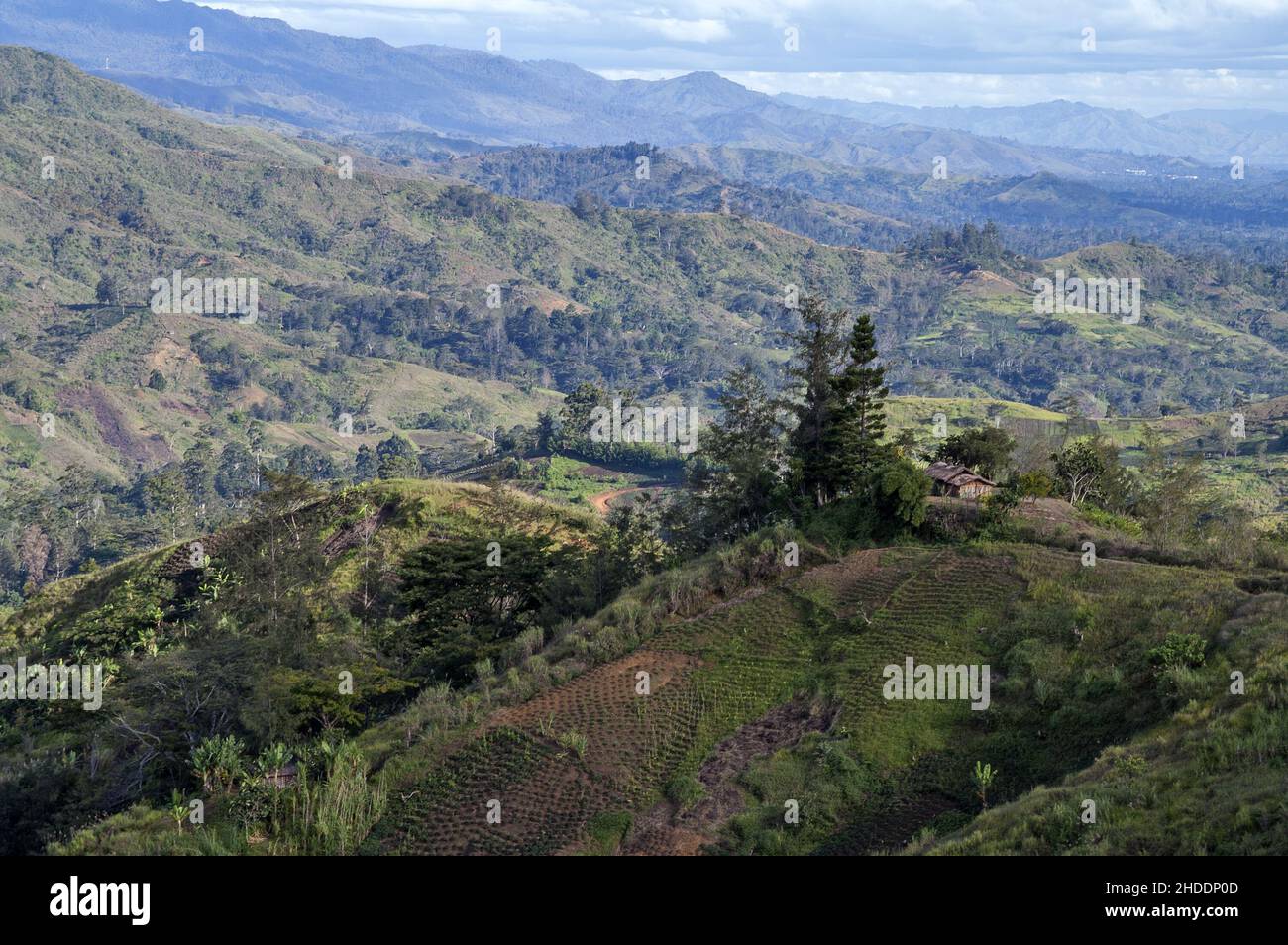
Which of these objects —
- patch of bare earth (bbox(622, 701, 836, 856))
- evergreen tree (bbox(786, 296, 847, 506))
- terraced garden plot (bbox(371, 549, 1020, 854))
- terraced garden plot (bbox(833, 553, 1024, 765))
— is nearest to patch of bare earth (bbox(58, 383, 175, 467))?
evergreen tree (bbox(786, 296, 847, 506))

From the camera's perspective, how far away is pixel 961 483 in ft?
105

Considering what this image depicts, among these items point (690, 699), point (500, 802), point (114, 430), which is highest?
point (690, 699)

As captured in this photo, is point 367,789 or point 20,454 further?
point 20,454

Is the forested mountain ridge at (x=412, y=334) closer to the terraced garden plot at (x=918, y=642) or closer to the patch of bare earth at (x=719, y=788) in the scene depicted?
the terraced garden plot at (x=918, y=642)

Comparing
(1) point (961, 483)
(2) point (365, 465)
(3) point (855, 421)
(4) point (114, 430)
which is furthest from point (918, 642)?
(4) point (114, 430)

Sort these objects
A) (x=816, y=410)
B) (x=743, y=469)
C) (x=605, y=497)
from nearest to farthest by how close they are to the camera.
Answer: (x=816, y=410)
(x=743, y=469)
(x=605, y=497)

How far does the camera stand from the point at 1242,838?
11.8 m

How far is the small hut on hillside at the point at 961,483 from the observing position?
3194cm

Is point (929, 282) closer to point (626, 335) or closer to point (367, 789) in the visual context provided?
point (626, 335)

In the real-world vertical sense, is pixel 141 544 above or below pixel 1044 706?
below

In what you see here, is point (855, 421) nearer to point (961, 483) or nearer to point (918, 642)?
point (961, 483)

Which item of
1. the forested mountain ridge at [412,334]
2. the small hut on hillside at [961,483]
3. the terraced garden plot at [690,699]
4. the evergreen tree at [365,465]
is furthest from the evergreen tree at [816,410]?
the forested mountain ridge at [412,334]

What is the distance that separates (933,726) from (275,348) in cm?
13489
